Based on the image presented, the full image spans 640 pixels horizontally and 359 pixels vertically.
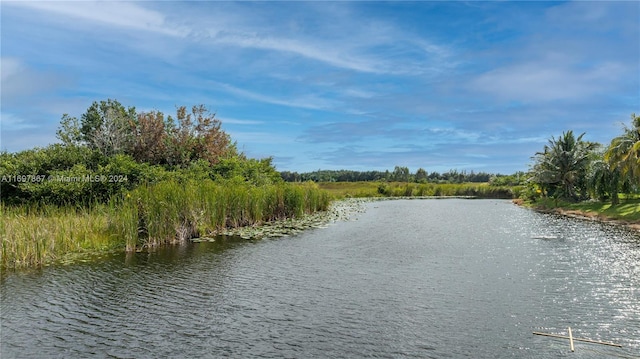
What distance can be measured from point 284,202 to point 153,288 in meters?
18.7

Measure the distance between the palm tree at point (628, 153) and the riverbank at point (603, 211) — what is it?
2198mm

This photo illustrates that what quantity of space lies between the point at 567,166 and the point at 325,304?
4209cm

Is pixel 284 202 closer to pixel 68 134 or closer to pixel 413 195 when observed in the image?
pixel 68 134

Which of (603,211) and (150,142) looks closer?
(150,142)

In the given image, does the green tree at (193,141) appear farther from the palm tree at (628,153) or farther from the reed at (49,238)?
the palm tree at (628,153)

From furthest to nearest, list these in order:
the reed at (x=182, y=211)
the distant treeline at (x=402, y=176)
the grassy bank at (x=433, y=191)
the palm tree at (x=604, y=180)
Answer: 1. the distant treeline at (x=402, y=176)
2. the grassy bank at (x=433, y=191)
3. the palm tree at (x=604, y=180)
4. the reed at (x=182, y=211)

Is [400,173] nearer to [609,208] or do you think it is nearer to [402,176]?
[402,176]

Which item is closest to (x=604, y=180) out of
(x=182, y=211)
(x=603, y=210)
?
(x=603, y=210)

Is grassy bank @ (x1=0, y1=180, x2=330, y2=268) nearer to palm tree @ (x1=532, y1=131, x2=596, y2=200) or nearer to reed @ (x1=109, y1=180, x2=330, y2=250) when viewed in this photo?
reed @ (x1=109, y1=180, x2=330, y2=250)

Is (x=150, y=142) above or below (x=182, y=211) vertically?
above

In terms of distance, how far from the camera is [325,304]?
400 inches

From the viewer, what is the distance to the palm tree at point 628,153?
28.1 metres

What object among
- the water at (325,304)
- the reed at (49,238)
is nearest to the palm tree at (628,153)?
the water at (325,304)

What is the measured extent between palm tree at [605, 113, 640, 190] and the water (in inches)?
556
